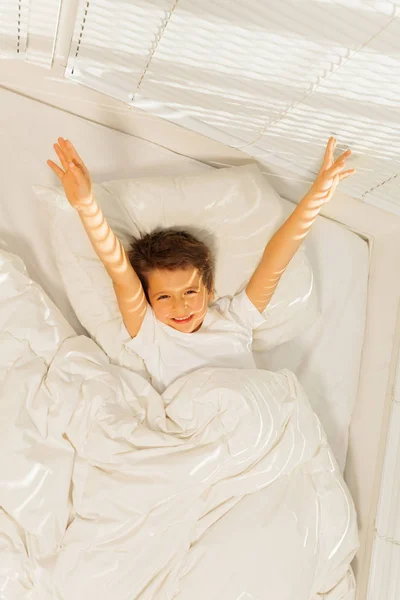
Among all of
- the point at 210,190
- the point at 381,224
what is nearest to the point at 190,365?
the point at 210,190

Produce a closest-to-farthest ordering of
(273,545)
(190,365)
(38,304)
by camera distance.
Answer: (273,545) < (38,304) < (190,365)

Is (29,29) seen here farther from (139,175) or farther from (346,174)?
(346,174)

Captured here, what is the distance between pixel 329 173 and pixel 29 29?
694 mm

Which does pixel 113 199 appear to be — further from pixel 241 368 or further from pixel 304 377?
pixel 304 377

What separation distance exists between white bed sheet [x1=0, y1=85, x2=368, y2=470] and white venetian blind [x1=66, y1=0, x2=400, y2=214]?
0.38ft

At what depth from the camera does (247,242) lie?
1.61 metres

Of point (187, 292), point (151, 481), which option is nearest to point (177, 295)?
point (187, 292)

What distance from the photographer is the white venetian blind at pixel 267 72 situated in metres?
1.16

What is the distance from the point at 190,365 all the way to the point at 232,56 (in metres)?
0.66

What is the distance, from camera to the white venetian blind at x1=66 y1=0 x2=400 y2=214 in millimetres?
1163

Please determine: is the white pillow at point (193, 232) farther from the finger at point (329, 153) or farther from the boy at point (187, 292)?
the finger at point (329, 153)

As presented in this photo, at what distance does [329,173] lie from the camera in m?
1.44

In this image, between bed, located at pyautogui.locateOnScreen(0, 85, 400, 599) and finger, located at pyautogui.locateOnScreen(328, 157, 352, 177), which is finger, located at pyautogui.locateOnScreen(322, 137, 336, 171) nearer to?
finger, located at pyautogui.locateOnScreen(328, 157, 352, 177)

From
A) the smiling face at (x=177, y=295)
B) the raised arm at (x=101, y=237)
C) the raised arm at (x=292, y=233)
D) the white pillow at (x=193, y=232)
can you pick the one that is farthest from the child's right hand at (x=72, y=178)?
the raised arm at (x=292, y=233)
